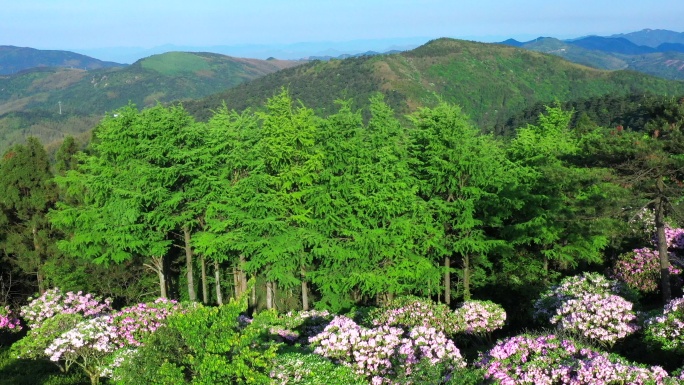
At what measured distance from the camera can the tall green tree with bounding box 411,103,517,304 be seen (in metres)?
Result: 20.5

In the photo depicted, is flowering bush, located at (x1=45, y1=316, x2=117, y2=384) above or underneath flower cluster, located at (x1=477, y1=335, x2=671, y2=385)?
underneath

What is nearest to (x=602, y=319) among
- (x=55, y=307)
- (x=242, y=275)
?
(x=242, y=275)

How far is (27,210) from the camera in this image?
88.9 feet

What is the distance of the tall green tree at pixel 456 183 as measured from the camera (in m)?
20.5

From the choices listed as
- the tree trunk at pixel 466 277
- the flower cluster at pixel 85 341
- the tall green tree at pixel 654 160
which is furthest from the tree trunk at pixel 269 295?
the tall green tree at pixel 654 160

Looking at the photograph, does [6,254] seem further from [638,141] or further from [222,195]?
[638,141]

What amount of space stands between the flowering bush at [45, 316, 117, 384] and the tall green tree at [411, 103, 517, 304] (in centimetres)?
1180

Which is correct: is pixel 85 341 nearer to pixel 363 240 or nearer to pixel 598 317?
pixel 363 240

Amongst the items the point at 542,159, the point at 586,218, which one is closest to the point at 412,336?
the point at 586,218

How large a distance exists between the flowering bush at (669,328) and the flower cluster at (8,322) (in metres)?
20.4

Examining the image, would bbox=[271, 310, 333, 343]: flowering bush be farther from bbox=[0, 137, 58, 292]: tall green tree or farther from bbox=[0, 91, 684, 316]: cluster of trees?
bbox=[0, 137, 58, 292]: tall green tree

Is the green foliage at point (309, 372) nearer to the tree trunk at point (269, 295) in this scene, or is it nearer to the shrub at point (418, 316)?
the shrub at point (418, 316)

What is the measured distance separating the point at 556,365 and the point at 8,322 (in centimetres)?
1894

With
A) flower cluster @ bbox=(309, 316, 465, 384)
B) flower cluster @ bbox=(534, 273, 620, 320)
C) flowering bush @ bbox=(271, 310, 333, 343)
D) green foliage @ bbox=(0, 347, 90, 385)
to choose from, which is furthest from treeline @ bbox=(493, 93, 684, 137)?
green foliage @ bbox=(0, 347, 90, 385)
